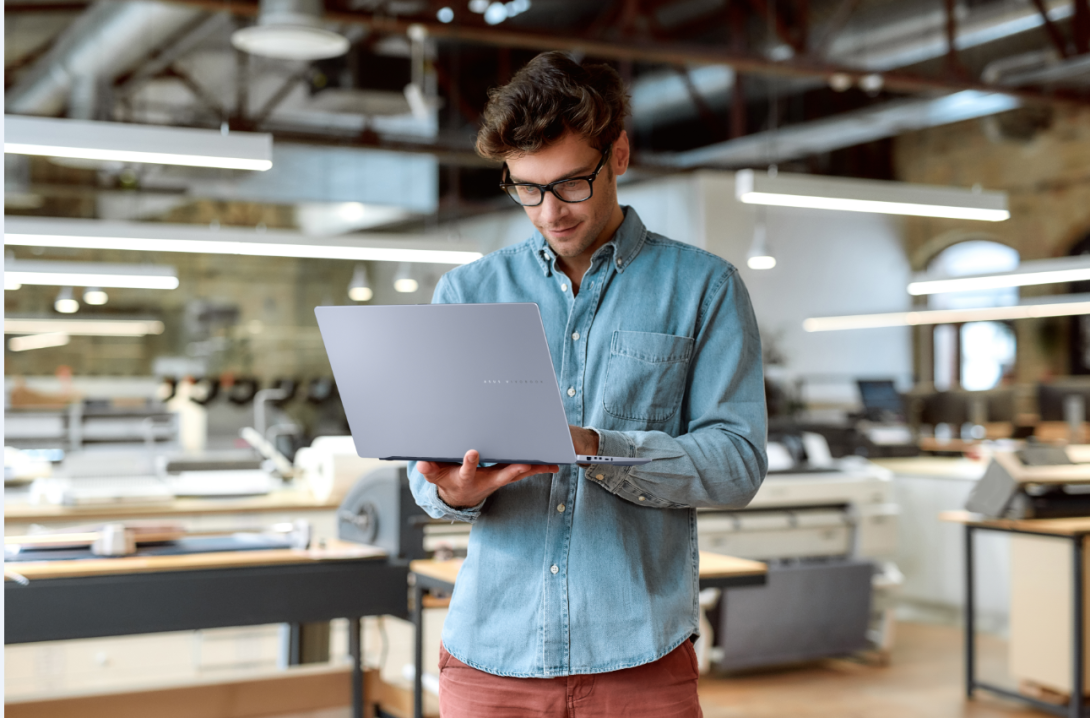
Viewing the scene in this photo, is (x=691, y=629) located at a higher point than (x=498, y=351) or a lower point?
lower

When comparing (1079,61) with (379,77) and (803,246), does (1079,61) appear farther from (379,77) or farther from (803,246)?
(379,77)

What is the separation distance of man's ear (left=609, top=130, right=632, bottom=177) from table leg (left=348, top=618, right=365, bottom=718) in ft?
7.48

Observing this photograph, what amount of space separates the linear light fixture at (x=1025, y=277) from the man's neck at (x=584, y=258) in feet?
16.9

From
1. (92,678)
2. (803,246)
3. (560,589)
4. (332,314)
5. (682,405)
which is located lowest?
(92,678)

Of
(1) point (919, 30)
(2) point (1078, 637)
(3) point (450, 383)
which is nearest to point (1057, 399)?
(1) point (919, 30)

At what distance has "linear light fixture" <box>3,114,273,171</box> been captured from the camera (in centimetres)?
380

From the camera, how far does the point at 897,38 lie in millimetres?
9680

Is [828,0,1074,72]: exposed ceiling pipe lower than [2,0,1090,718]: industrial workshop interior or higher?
higher

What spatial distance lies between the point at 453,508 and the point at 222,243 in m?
4.43

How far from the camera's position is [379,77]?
9492 mm

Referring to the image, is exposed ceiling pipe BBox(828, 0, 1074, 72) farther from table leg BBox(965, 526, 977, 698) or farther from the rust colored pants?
the rust colored pants

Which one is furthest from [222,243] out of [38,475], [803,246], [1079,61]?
[803,246]

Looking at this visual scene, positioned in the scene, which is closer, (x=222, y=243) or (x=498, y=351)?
(x=498, y=351)

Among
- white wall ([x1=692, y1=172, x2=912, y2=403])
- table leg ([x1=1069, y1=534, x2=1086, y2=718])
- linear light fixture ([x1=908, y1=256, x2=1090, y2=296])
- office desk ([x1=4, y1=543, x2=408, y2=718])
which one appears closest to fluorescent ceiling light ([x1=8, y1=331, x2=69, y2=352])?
white wall ([x1=692, y1=172, x2=912, y2=403])
